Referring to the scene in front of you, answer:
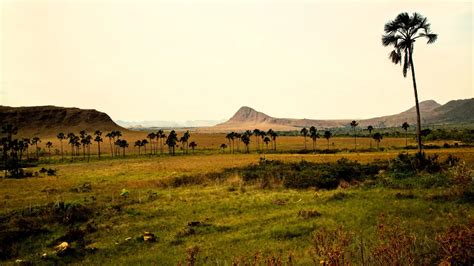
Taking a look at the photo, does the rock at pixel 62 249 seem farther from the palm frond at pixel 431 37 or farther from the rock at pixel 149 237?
the palm frond at pixel 431 37

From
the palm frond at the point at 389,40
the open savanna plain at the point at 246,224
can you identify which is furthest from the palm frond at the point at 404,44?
the open savanna plain at the point at 246,224

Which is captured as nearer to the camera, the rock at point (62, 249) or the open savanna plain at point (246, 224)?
the open savanna plain at point (246, 224)

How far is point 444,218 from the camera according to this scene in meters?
17.9

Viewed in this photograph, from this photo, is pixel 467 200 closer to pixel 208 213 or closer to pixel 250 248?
pixel 250 248

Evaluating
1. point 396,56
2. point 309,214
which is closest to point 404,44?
point 396,56

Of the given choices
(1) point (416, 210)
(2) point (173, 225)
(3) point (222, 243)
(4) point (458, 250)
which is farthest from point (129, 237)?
(4) point (458, 250)

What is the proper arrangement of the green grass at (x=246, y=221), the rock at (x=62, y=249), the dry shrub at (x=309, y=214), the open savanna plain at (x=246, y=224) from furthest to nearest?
the dry shrub at (x=309, y=214) → the rock at (x=62, y=249) → the green grass at (x=246, y=221) → the open savanna plain at (x=246, y=224)

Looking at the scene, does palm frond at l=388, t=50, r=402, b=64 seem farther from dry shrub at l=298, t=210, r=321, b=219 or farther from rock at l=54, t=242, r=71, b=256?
rock at l=54, t=242, r=71, b=256

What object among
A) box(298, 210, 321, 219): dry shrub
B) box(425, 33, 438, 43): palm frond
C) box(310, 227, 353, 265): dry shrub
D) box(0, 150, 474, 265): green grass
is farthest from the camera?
box(425, 33, 438, 43): palm frond

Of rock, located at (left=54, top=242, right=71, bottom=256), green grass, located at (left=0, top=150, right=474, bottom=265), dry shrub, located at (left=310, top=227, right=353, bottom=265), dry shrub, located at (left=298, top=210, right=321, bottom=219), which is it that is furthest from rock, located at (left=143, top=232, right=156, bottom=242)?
dry shrub, located at (left=310, top=227, right=353, bottom=265)

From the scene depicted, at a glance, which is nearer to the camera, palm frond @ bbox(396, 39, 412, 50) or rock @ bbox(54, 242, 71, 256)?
rock @ bbox(54, 242, 71, 256)

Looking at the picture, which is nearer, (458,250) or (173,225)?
(458,250)

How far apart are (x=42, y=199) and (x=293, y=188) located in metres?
29.2

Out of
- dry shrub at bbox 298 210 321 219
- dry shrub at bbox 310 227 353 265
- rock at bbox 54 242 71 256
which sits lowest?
rock at bbox 54 242 71 256
